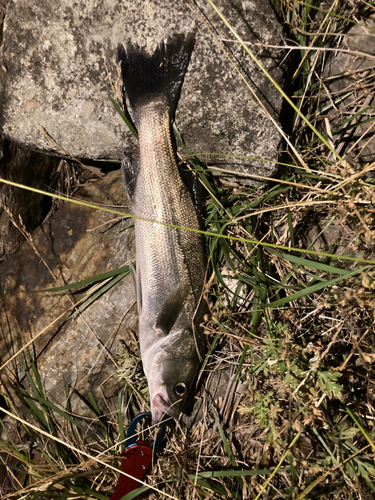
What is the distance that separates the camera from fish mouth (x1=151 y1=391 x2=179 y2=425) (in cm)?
266

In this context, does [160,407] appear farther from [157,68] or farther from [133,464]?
[157,68]

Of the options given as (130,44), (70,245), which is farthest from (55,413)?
(130,44)

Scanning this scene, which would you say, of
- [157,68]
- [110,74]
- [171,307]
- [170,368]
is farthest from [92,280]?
[157,68]

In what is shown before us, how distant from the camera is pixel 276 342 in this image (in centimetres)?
264

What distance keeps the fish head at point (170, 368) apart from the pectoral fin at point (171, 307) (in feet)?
0.27

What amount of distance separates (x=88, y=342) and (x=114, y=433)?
32.8 inches

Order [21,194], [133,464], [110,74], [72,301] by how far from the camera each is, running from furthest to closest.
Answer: [21,194], [72,301], [133,464], [110,74]

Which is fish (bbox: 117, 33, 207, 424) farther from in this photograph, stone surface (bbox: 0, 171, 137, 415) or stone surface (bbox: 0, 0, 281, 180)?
stone surface (bbox: 0, 171, 137, 415)

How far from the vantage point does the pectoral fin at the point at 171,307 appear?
8.48ft

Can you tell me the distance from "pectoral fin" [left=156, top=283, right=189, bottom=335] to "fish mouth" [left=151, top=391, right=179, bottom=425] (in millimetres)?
491

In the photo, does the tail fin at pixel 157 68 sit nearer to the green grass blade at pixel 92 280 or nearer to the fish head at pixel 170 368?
the green grass blade at pixel 92 280

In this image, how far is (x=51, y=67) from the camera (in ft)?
8.68

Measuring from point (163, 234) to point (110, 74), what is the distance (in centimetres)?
124

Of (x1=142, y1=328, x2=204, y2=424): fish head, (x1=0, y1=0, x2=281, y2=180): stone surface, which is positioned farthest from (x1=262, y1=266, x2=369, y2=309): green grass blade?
(x1=0, y1=0, x2=281, y2=180): stone surface
